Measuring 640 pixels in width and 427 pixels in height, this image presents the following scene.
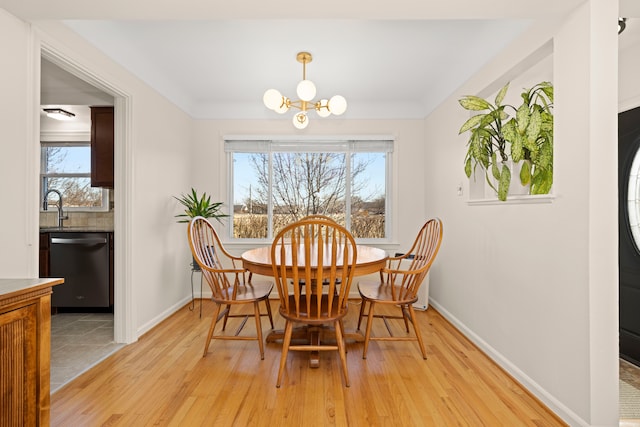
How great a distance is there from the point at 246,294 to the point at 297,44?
211cm

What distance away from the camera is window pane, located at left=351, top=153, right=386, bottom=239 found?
4496 millimetres

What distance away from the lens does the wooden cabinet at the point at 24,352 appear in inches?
46.5

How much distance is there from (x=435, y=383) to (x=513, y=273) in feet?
2.95

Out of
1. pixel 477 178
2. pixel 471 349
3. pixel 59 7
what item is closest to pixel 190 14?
pixel 59 7

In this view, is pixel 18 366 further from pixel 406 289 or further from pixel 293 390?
pixel 406 289

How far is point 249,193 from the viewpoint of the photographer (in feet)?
14.8

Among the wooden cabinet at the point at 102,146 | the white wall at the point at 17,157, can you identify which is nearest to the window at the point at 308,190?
the wooden cabinet at the point at 102,146

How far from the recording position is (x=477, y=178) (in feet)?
9.33

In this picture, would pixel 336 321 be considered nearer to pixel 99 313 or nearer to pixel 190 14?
pixel 190 14

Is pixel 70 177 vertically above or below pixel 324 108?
below

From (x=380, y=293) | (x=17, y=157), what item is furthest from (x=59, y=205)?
(x=380, y=293)

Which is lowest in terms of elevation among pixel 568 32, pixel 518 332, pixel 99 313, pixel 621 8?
pixel 99 313

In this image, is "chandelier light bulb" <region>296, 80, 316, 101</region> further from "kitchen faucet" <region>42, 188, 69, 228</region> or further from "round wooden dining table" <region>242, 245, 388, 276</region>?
"kitchen faucet" <region>42, 188, 69, 228</region>

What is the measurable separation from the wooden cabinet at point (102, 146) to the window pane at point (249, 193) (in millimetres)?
1454
